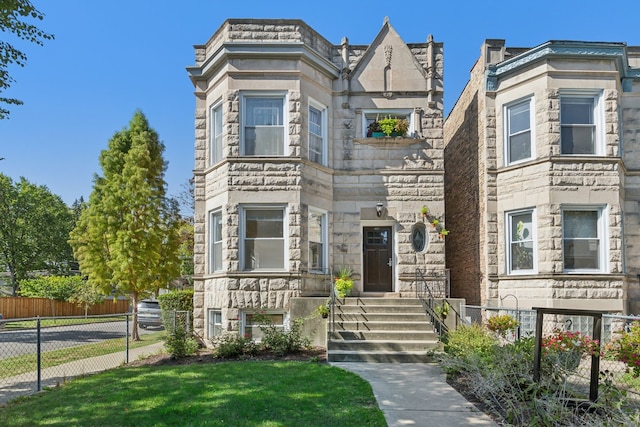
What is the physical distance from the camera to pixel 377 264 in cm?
1348

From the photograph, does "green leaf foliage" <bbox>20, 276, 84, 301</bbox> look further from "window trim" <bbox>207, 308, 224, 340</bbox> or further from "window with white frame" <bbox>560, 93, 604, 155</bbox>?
"window with white frame" <bbox>560, 93, 604, 155</bbox>

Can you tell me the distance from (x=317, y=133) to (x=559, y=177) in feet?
21.6

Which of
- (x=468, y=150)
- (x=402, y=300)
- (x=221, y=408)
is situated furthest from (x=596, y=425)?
(x=468, y=150)

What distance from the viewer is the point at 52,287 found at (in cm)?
2936

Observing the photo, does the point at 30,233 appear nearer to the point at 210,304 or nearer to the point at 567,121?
the point at 210,304

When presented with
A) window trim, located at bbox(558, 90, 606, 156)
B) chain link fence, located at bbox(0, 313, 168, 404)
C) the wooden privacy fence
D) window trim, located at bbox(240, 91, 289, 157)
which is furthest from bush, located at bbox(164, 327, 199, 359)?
the wooden privacy fence

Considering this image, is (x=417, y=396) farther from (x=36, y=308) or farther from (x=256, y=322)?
(x=36, y=308)

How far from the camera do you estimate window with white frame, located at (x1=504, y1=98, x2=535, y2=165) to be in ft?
41.6

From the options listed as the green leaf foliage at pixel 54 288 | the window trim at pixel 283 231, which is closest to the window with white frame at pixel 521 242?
the window trim at pixel 283 231

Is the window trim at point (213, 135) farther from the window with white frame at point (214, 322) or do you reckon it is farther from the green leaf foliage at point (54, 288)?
the green leaf foliage at point (54, 288)

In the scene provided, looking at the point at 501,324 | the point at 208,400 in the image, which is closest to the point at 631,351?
the point at 501,324

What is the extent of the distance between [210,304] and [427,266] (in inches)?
241

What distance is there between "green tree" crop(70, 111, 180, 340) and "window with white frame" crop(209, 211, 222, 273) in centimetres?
370

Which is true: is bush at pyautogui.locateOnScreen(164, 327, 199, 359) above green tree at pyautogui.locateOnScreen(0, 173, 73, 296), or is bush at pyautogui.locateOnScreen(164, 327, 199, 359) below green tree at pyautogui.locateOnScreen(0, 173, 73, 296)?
below
